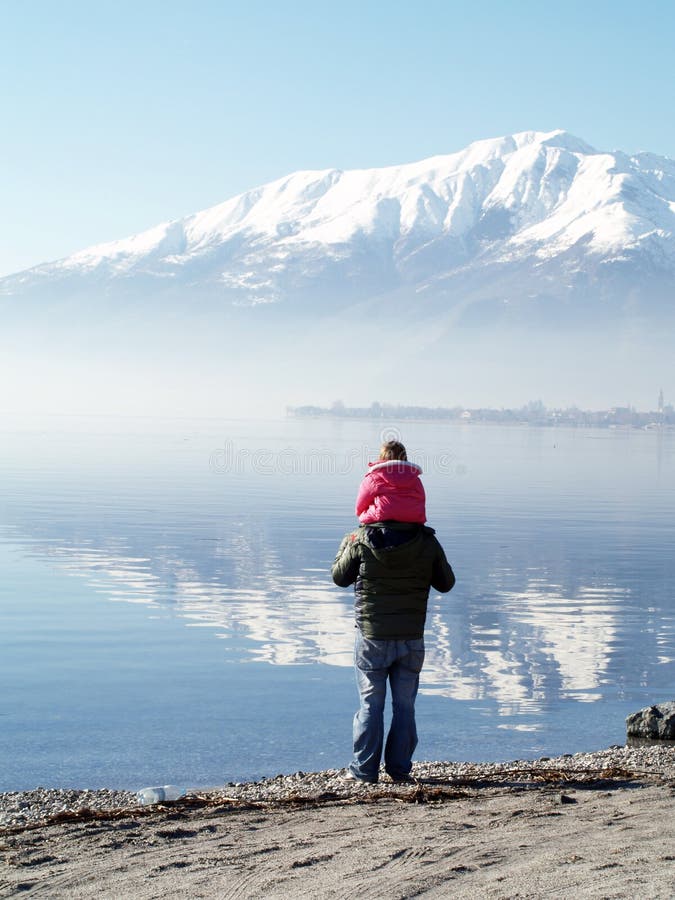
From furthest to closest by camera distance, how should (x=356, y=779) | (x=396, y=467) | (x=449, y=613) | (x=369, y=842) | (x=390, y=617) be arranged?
(x=449, y=613)
(x=356, y=779)
(x=390, y=617)
(x=396, y=467)
(x=369, y=842)

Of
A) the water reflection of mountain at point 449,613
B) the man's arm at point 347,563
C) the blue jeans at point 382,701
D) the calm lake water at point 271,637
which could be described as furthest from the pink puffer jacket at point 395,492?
the water reflection of mountain at point 449,613

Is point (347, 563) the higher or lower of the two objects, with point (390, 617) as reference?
higher

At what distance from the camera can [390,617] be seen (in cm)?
962

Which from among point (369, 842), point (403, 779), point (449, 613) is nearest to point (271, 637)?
point (449, 613)

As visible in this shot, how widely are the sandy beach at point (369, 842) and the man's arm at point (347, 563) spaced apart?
169cm

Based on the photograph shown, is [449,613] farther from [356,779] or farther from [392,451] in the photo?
[392,451]

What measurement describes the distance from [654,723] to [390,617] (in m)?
4.65

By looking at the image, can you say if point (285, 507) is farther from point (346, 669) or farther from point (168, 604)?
point (346, 669)

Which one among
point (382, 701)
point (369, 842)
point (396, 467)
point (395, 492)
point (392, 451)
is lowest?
point (369, 842)

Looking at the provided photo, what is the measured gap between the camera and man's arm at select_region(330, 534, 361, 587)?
9.66 meters

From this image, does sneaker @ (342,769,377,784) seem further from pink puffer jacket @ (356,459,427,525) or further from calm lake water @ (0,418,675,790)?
pink puffer jacket @ (356,459,427,525)

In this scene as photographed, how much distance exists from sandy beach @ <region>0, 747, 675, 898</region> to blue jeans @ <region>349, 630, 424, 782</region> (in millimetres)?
223

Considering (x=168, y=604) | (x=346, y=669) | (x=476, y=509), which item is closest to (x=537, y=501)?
(x=476, y=509)

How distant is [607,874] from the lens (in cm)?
653
